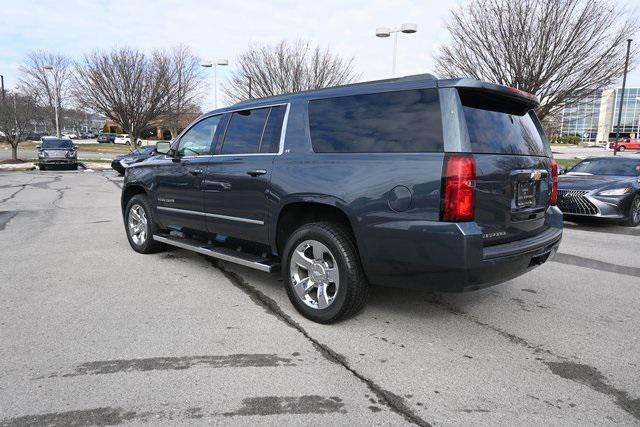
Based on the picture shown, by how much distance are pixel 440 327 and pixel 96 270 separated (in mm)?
4054

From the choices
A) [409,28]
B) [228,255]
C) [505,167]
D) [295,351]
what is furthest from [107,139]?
[505,167]

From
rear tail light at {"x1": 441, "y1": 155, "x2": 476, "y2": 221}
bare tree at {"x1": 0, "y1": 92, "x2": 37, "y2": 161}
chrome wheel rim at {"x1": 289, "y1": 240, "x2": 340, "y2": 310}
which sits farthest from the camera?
bare tree at {"x1": 0, "y1": 92, "x2": 37, "y2": 161}

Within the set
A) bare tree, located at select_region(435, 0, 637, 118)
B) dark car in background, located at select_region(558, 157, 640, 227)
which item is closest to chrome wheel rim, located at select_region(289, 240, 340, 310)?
dark car in background, located at select_region(558, 157, 640, 227)

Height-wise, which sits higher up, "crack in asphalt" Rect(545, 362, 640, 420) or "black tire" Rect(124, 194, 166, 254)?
"black tire" Rect(124, 194, 166, 254)

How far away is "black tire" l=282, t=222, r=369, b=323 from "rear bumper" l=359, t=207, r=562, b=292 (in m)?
0.12

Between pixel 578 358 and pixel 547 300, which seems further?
pixel 547 300

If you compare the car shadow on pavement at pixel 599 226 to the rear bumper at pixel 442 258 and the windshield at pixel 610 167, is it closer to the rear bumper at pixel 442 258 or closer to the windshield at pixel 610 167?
the windshield at pixel 610 167

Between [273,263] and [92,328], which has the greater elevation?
[273,263]

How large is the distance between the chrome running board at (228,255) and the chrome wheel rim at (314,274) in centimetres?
33

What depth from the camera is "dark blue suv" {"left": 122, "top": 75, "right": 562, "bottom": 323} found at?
322 centimetres

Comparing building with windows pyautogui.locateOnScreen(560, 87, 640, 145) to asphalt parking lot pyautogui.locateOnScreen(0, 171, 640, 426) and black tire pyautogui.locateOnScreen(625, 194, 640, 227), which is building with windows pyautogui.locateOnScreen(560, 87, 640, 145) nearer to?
black tire pyautogui.locateOnScreen(625, 194, 640, 227)

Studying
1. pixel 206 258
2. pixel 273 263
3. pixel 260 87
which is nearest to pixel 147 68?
pixel 260 87

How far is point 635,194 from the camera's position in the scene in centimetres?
922

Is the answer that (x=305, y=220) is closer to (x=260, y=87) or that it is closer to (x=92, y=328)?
(x=92, y=328)
